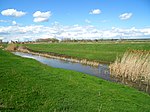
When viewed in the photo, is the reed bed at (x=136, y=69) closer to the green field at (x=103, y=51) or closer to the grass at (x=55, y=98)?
the grass at (x=55, y=98)

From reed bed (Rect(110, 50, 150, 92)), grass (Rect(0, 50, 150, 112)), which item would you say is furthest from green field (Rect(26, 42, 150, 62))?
grass (Rect(0, 50, 150, 112))

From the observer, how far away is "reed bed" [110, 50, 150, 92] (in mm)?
31000

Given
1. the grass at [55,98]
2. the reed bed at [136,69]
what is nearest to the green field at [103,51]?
the reed bed at [136,69]

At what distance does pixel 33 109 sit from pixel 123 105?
281 inches

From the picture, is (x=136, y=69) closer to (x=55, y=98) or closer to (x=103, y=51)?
(x=55, y=98)

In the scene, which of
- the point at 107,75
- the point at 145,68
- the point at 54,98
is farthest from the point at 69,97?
the point at 107,75

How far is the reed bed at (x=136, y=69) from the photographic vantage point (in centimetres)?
3100

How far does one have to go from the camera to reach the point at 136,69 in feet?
105

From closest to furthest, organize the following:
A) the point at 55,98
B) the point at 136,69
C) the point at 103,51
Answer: the point at 55,98, the point at 136,69, the point at 103,51

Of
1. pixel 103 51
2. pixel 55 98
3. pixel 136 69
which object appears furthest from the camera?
pixel 103 51

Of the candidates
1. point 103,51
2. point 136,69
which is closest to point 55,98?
point 136,69

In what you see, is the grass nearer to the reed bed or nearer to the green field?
the reed bed

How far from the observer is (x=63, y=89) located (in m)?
20.0

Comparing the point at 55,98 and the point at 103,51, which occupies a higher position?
the point at 55,98
